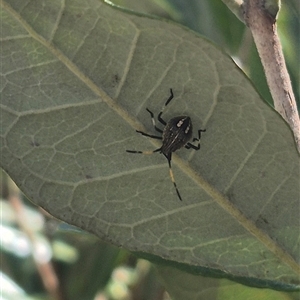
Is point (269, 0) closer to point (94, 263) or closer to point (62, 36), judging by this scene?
point (62, 36)

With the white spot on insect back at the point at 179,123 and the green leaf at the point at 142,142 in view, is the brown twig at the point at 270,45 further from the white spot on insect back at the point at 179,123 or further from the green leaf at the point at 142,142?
the white spot on insect back at the point at 179,123

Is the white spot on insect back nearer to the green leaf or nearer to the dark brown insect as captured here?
the dark brown insect

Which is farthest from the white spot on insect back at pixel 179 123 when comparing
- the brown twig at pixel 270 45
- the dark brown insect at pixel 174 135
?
the brown twig at pixel 270 45

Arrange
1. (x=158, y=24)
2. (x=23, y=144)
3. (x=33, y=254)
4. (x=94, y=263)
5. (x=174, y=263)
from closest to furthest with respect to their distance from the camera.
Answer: (x=158, y=24), (x=23, y=144), (x=174, y=263), (x=94, y=263), (x=33, y=254)

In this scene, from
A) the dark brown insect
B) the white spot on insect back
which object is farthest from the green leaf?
the white spot on insect back

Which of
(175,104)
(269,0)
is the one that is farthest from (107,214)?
(269,0)

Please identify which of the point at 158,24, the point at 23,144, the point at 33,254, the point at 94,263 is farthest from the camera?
the point at 33,254

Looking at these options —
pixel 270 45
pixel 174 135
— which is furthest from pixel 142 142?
pixel 270 45

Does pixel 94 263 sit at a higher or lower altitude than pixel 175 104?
lower
